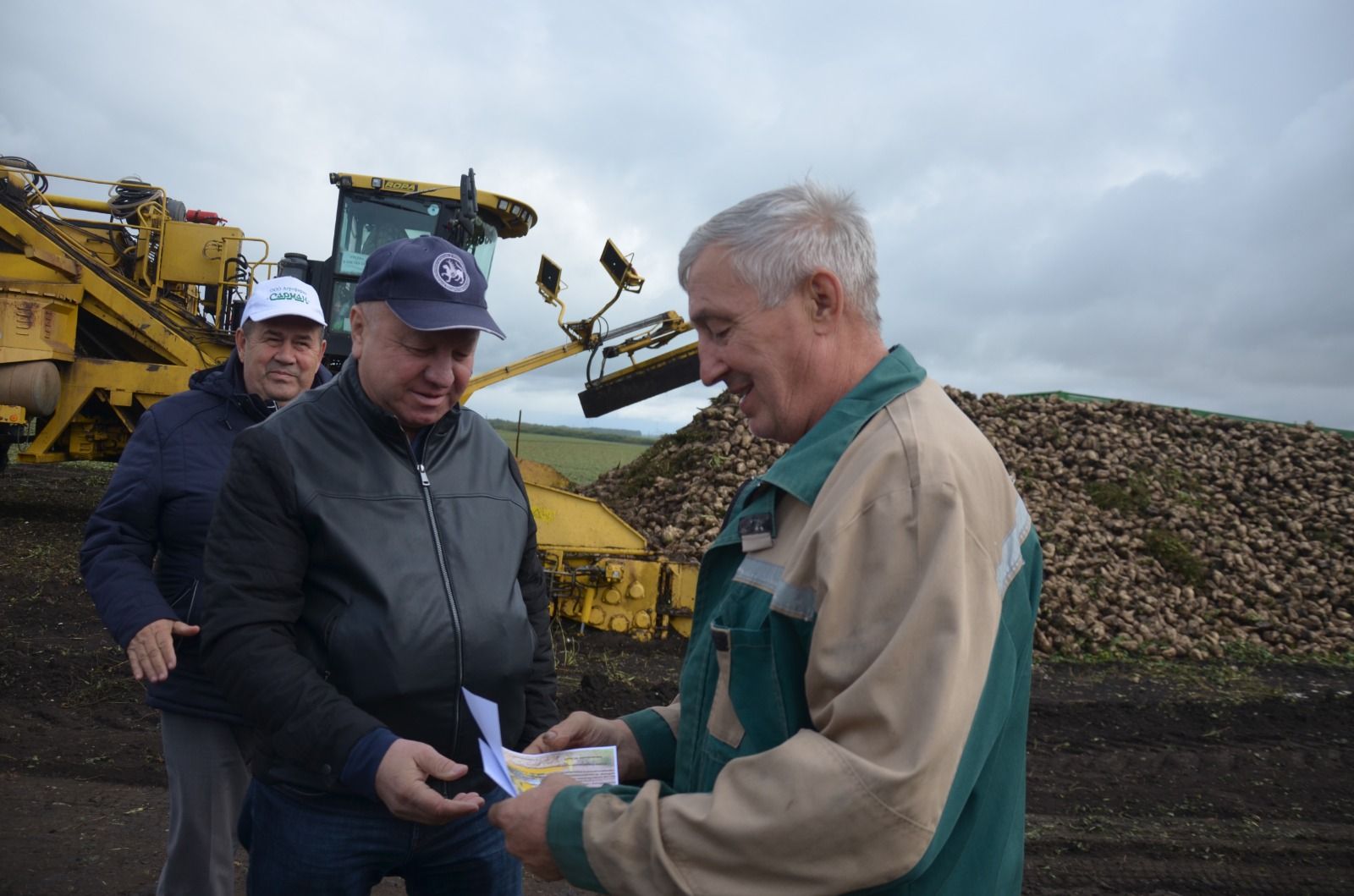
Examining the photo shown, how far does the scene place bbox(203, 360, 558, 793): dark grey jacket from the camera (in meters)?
1.92

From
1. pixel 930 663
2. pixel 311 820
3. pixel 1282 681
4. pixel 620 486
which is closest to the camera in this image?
pixel 930 663

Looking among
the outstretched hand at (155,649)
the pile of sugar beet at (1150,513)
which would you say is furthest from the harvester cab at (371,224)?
the outstretched hand at (155,649)

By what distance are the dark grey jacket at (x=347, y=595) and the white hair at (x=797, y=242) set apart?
36.1 inches

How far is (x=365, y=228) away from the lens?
1049 centimetres

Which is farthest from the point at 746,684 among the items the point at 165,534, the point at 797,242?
the point at 165,534

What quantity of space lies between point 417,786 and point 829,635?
91cm

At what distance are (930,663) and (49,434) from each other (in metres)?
12.3

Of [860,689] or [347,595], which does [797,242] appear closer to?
[860,689]

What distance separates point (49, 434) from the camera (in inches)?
436

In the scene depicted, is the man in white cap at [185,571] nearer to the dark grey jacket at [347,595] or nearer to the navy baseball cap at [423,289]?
the dark grey jacket at [347,595]

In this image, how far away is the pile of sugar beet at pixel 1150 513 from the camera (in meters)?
9.79

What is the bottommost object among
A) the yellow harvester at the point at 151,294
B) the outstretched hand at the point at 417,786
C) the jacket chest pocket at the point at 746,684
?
the outstretched hand at the point at 417,786

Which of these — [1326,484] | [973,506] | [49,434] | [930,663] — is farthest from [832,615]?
[1326,484]

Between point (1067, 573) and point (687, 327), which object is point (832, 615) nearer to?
point (1067, 573)
